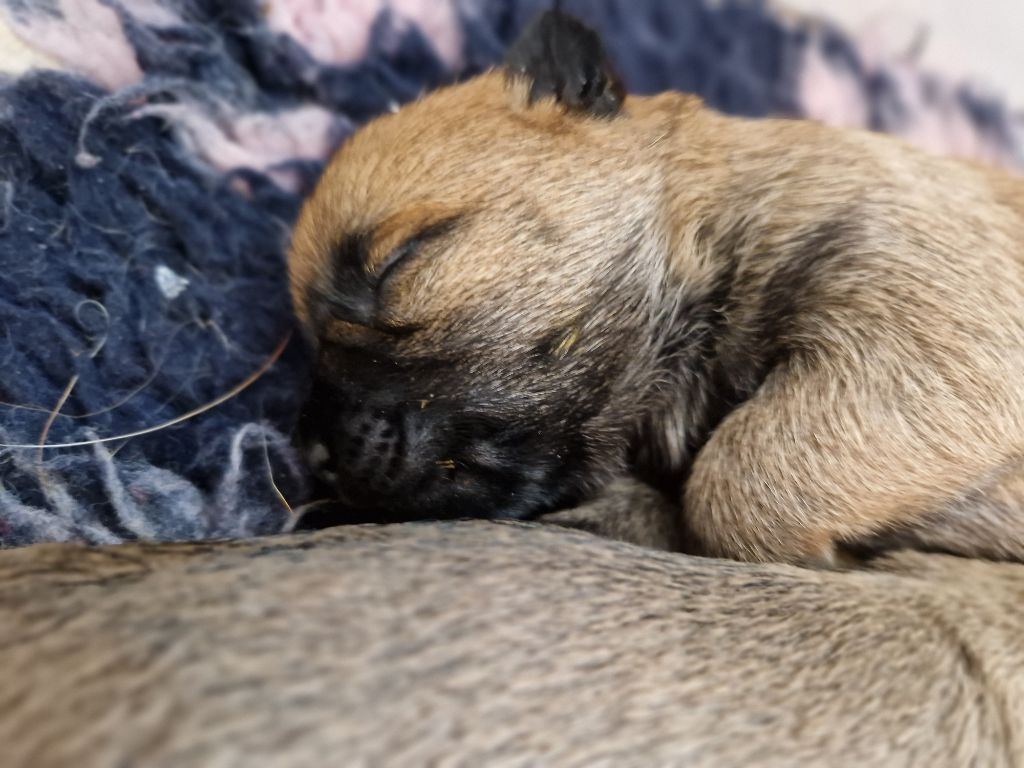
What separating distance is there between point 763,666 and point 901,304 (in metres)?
0.78

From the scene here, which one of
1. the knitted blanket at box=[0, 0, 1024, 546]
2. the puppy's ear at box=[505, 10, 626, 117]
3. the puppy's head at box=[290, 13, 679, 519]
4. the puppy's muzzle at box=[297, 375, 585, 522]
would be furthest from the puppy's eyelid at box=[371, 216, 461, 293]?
the knitted blanket at box=[0, 0, 1024, 546]

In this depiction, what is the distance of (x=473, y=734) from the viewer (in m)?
1.04

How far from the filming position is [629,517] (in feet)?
6.14

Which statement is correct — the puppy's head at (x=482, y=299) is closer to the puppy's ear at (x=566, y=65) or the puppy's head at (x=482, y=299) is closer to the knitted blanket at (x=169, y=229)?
the puppy's ear at (x=566, y=65)

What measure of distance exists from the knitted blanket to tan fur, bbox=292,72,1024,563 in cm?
37

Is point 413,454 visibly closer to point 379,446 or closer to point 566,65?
point 379,446

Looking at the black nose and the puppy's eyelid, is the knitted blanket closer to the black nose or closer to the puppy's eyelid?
the black nose

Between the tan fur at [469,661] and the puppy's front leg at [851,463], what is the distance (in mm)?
191

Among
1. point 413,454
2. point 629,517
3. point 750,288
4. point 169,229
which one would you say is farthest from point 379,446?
point 169,229

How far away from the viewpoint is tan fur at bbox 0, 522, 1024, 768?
99 cm

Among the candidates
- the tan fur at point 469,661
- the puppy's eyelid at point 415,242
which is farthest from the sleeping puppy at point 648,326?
the tan fur at point 469,661

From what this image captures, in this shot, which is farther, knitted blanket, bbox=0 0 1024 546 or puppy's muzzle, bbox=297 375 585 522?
knitted blanket, bbox=0 0 1024 546

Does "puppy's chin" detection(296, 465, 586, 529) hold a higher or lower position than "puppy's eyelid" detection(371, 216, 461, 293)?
lower

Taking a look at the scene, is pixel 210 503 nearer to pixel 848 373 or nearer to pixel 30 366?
pixel 30 366
